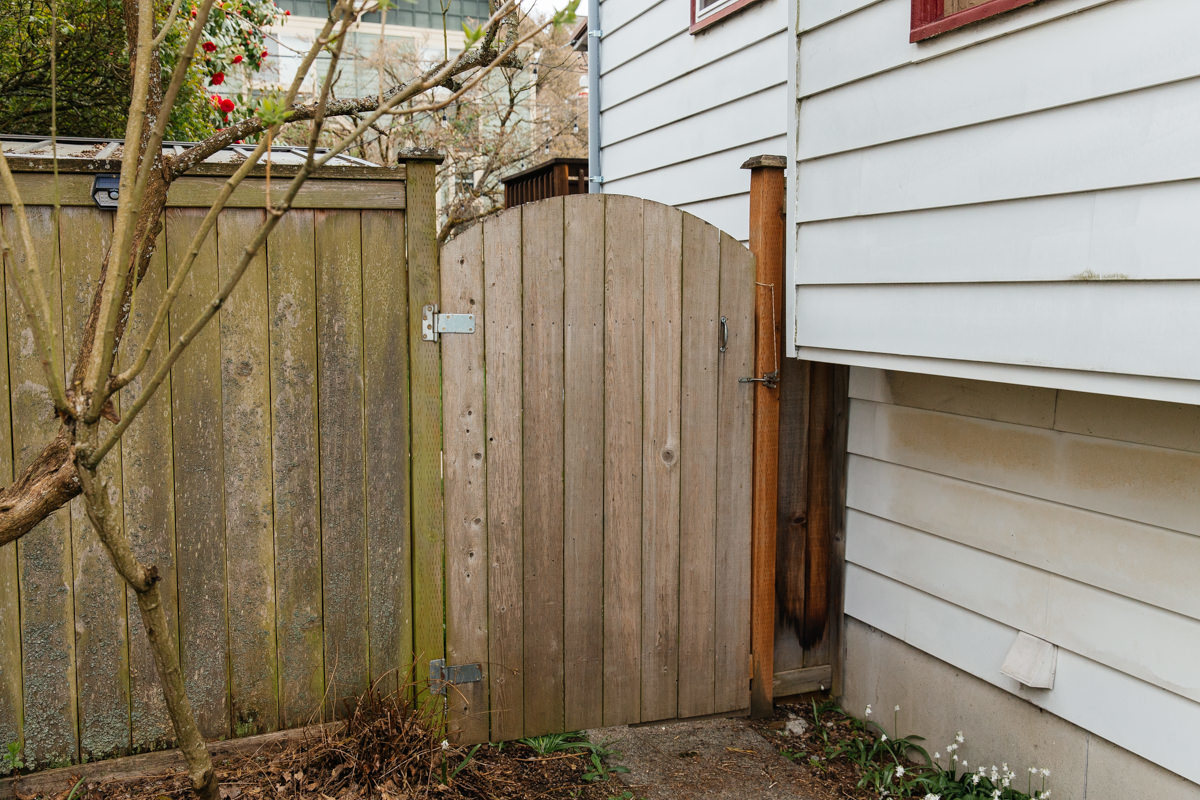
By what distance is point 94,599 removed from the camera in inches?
112

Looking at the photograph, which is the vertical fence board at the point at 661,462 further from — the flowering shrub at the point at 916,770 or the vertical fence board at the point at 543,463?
the flowering shrub at the point at 916,770

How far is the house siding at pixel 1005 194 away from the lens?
7.25 feet

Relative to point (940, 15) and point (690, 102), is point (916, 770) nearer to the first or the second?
point (940, 15)

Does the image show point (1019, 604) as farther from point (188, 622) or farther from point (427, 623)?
point (188, 622)

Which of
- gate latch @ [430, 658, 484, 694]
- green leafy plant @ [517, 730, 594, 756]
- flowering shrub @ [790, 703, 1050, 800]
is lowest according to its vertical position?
flowering shrub @ [790, 703, 1050, 800]

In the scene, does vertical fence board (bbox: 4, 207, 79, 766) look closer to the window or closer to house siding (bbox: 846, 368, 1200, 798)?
house siding (bbox: 846, 368, 1200, 798)

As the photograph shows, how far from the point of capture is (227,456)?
2.94 m

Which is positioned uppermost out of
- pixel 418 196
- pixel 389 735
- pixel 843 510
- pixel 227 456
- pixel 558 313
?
pixel 418 196

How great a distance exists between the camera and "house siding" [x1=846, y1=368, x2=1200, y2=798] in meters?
2.51

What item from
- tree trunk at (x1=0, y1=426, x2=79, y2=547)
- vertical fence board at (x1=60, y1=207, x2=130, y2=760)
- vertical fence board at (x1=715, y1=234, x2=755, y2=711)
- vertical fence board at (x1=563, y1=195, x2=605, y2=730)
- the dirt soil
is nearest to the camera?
tree trunk at (x1=0, y1=426, x2=79, y2=547)

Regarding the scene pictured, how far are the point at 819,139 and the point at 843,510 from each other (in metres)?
1.49

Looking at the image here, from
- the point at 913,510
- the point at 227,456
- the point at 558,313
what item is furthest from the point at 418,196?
the point at 913,510

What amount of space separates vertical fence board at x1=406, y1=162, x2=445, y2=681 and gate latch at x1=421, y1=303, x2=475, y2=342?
2cm

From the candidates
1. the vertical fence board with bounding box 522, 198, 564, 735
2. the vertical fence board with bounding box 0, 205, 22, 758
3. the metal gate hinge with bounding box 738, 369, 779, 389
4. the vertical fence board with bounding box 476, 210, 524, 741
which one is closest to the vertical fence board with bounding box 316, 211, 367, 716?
the vertical fence board with bounding box 476, 210, 524, 741
